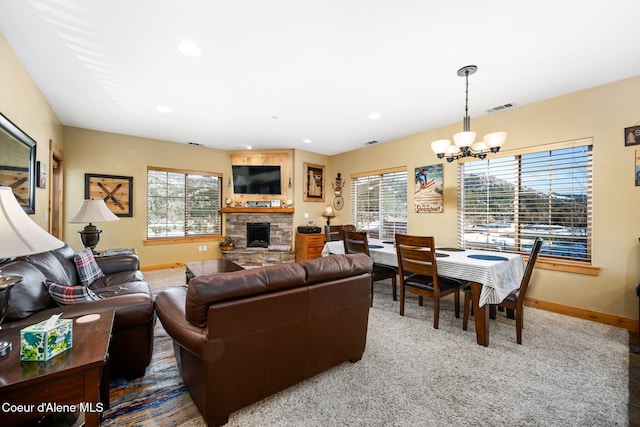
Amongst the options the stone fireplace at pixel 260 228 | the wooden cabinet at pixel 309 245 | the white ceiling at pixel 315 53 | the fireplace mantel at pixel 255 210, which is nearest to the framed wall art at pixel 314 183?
the fireplace mantel at pixel 255 210

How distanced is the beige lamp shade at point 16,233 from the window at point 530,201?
459cm

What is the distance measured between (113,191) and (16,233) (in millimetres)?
4865

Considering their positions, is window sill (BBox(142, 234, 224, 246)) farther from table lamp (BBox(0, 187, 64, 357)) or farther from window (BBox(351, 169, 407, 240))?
table lamp (BBox(0, 187, 64, 357))

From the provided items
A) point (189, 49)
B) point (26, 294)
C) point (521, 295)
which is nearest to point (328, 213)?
point (521, 295)

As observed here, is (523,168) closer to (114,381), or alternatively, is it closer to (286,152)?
(286,152)

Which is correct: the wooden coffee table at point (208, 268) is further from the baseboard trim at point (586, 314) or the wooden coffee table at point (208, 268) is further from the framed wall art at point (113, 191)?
the baseboard trim at point (586, 314)

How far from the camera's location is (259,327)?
151 cm

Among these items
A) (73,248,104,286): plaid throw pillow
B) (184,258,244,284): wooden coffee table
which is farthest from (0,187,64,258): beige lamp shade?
(184,258,244,284): wooden coffee table

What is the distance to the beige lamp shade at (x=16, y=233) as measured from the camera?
3.24ft

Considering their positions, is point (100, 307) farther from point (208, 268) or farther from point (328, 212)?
point (328, 212)

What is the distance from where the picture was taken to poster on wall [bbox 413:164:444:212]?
4.50 meters

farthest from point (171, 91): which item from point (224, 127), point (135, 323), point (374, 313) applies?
point (374, 313)

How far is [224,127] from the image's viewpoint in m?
4.64

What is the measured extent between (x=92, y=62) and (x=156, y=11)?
124 centimetres
